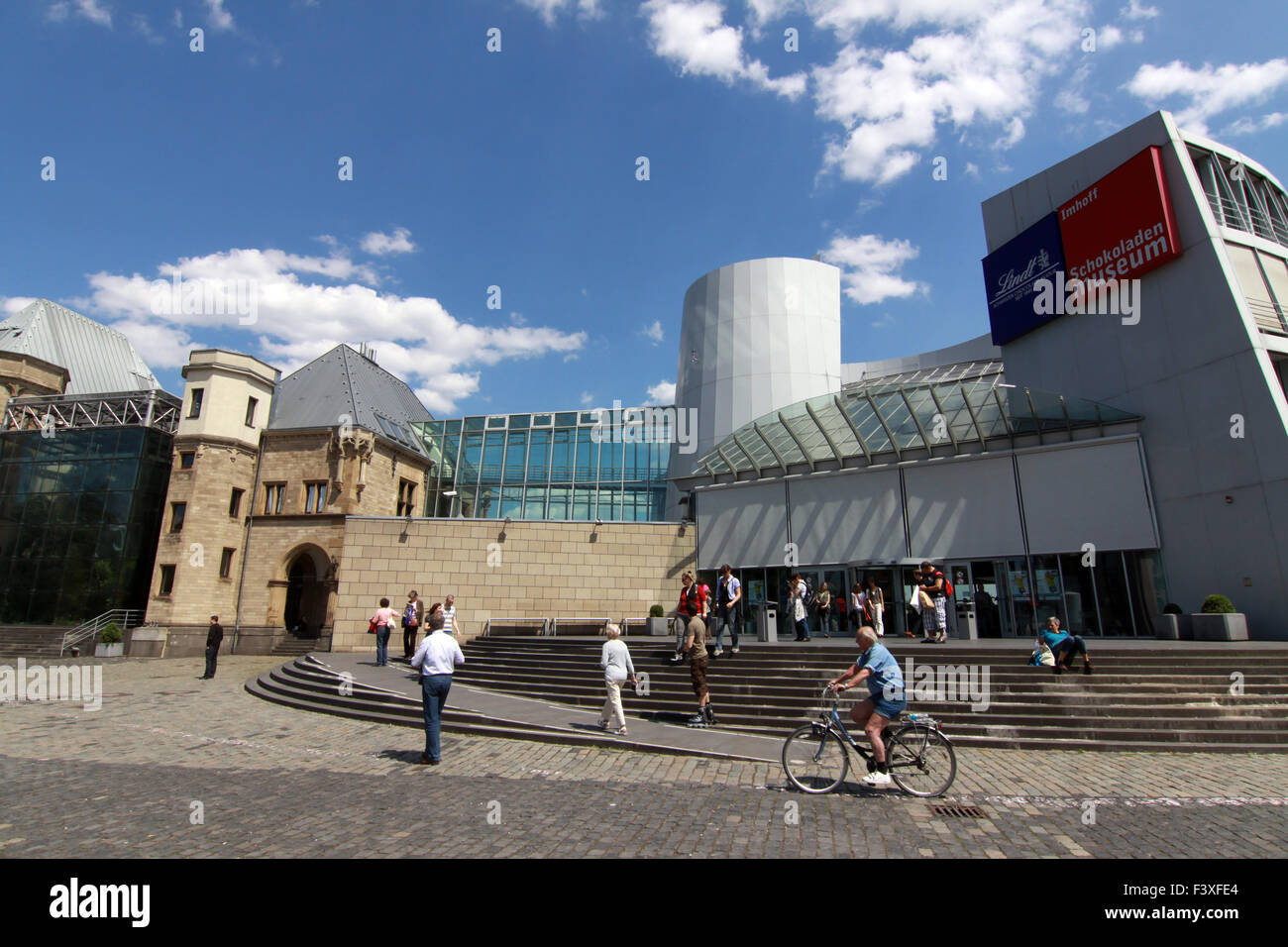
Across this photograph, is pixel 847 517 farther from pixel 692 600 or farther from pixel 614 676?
pixel 614 676

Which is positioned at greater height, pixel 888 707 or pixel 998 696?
pixel 888 707

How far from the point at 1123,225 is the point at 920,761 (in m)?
20.8

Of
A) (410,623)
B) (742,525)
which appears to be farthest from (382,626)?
(742,525)

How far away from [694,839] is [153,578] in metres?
32.5

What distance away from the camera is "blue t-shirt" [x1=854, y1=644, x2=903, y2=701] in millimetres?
7066

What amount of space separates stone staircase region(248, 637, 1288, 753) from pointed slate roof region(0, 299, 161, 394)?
119 ft

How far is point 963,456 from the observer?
20.7m

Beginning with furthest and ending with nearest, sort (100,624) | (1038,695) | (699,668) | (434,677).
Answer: (100,624) < (1038,695) < (699,668) < (434,677)

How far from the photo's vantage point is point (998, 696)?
11.0 meters

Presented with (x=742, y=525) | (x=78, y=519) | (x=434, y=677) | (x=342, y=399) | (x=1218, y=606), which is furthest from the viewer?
(x=342, y=399)

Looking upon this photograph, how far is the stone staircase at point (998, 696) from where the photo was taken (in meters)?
9.84

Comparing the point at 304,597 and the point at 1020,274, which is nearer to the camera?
the point at 1020,274
